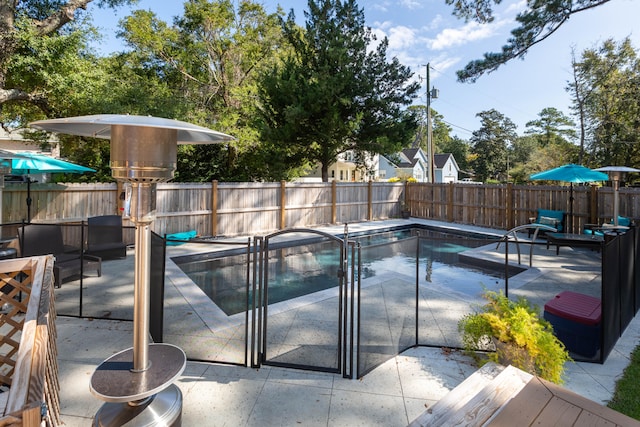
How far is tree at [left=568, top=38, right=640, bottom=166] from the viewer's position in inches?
703

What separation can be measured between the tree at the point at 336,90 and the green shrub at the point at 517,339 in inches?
404

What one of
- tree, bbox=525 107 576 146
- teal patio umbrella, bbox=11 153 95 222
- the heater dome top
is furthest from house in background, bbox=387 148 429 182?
the heater dome top

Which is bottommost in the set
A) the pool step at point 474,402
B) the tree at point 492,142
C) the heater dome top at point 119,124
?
the pool step at point 474,402

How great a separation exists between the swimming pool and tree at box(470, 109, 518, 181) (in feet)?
Answer: 111

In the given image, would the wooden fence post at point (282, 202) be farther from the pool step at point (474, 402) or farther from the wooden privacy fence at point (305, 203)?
the pool step at point (474, 402)

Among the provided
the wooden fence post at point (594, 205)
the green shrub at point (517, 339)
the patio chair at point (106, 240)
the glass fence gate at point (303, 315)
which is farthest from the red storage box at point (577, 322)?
the wooden fence post at point (594, 205)

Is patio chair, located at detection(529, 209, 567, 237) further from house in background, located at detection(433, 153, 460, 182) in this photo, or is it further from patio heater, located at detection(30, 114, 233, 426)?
house in background, located at detection(433, 153, 460, 182)

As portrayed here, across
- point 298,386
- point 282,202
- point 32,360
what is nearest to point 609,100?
point 282,202

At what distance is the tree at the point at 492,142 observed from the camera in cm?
3897

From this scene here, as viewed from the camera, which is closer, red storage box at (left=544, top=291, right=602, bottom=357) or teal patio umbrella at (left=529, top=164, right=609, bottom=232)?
red storage box at (left=544, top=291, right=602, bottom=357)

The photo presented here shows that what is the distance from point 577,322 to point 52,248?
23.3 feet

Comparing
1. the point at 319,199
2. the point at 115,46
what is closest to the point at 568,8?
the point at 319,199

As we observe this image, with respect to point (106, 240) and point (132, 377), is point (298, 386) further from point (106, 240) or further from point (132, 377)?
point (106, 240)

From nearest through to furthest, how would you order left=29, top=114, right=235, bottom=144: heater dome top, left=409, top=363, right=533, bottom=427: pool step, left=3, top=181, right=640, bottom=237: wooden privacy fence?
1. left=29, top=114, right=235, bottom=144: heater dome top
2. left=409, top=363, right=533, bottom=427: pool step
3. left=3, top=181, right=640, bottom=237: wooden privacy fence
